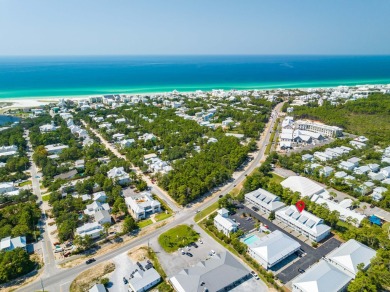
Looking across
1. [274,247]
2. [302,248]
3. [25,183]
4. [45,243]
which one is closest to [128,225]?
[45,243]

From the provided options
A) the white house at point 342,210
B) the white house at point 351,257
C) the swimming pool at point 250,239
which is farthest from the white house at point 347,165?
the swimming pool at point 250,239

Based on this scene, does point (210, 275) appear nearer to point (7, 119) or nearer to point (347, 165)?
point (347, 165)

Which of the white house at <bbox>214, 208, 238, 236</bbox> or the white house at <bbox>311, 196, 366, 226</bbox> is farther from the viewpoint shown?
the white house at <bbox>311, 196, 366, 226</bbox>

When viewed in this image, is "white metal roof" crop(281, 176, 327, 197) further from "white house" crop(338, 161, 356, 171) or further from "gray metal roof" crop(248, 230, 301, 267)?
"gray metal roof" crop(248, 230, 301, 267)

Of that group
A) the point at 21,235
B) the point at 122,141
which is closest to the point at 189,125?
the point at 122,141

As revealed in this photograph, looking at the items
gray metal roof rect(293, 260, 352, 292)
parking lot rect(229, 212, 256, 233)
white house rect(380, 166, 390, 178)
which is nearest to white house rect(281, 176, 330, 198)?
parking lot rect(229, 212, 256, 233)

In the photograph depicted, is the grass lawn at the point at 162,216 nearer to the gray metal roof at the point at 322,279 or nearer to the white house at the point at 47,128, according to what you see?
the gray metal roof at the point at 322,279

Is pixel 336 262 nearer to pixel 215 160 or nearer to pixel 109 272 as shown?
pixel 109 272
